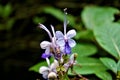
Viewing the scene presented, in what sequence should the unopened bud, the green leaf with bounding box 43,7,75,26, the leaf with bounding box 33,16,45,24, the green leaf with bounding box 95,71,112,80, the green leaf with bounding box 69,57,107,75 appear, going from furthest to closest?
the leaf with bounding box 33,16,45,24
the green leaf with bounding box 43,7,75,26
the green leaf with bounding box 69,57,107,75
the green leaf with bounding box 95,71,112,80
the unopened bud

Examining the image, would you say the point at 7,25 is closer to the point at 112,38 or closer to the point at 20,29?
the point at 20,29

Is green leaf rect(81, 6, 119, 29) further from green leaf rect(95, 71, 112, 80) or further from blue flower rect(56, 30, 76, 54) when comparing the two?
blue flower rect(56, 30, 76, 54)

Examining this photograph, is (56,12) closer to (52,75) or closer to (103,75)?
(103,75)

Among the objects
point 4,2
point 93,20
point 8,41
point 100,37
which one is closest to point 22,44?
point 8,41

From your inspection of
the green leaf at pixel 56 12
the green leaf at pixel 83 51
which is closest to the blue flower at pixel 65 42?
the green leaf at pixel 83 51

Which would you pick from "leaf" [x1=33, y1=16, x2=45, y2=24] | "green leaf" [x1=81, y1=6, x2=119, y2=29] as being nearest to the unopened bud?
"green leaf" [x1=81, y1=6, x2=119, y2=29]
